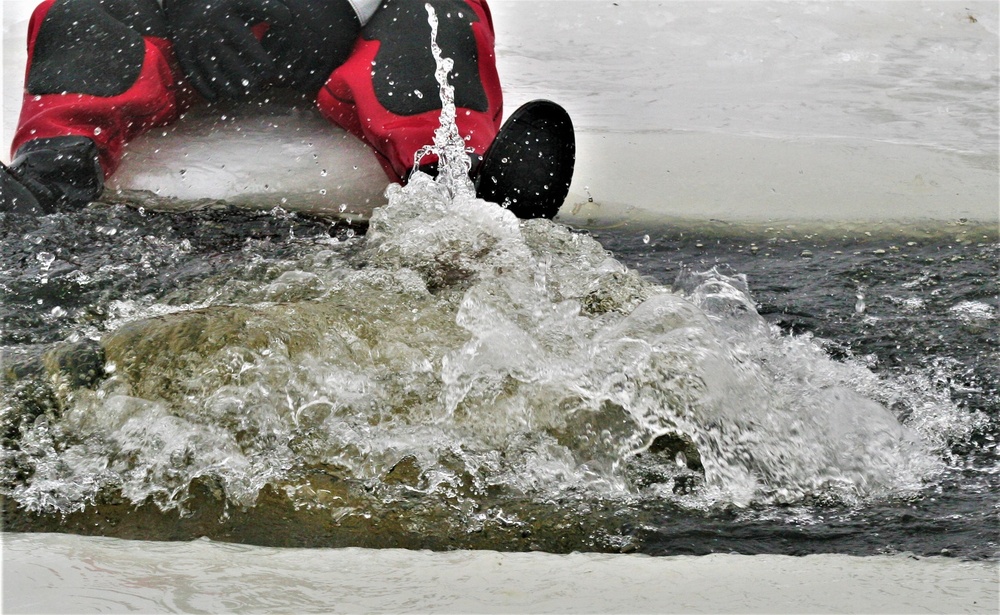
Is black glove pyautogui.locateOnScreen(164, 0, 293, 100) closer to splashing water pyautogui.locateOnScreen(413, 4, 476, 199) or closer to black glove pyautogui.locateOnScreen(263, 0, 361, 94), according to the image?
black glove pyautogui.locateOnScreen(263, 0, 361, 94)

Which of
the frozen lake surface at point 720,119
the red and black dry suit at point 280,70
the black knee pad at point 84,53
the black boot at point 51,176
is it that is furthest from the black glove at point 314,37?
the black boot at point 51,176

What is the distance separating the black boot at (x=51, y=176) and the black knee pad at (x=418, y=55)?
624 millimetres

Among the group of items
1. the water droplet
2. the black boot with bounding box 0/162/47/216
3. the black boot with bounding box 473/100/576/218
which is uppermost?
the black boot with bounding box 473/100/576/218

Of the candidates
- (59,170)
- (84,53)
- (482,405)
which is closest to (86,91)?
(84,53)

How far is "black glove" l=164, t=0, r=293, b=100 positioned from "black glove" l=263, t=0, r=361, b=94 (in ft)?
0.06

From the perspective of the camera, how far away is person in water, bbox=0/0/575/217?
1.99 meters

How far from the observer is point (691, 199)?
2.35m

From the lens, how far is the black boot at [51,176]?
190 centimetres

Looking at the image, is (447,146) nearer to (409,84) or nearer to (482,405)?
(409,84)

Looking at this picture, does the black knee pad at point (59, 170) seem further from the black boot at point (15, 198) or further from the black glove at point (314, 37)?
the black glove at point (314, 37)

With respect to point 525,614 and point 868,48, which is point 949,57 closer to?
point 868,48

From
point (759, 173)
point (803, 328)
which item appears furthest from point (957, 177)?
point (803, 328)

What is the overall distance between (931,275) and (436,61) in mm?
1100

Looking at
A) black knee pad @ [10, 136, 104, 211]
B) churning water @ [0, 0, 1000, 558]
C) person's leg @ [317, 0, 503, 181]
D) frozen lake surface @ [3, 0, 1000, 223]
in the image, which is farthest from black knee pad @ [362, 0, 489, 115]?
black knee pad @ [10, 136, 104, 211]
